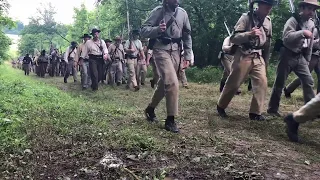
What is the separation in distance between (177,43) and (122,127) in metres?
1.51

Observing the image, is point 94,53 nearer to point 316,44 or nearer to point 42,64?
point 316,44

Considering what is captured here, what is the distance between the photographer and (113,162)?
4012 mm

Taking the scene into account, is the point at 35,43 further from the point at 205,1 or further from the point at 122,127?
the point at 122,127

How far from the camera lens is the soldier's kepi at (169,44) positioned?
5762 millimetres

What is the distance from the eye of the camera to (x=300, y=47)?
272 inches

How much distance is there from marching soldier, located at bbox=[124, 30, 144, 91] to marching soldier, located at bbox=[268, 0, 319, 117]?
682 centimetres

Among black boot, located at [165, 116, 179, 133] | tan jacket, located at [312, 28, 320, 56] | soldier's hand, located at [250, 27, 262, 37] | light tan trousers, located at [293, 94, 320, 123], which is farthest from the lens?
tan jacket, located at [312, 28, 320, 56]

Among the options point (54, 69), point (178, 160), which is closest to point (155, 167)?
Answer: point (178, 160)

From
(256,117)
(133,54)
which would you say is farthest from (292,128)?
(133,54)

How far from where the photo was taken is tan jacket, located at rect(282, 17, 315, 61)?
6582 mm

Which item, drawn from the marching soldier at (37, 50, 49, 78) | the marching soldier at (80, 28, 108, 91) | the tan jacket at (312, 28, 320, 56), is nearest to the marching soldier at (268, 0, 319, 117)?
the tan jacket at (312, 28, 320, 56)

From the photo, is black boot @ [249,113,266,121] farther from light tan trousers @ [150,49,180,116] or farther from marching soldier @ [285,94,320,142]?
light tan trousers @ [150,49,180,116]

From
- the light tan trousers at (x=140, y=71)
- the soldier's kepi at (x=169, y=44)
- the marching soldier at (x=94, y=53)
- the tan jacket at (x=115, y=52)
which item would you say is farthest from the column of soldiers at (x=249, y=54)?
the tan jacket at (x=115, y=52)

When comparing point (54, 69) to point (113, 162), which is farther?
point (54, 69)
